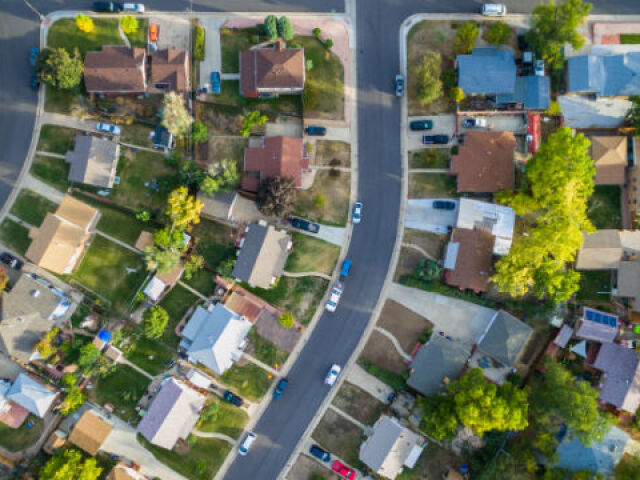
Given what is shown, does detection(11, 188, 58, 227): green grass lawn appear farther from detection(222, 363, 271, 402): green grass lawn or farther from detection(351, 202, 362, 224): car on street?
detection(351, 202, 362, 224): car on street

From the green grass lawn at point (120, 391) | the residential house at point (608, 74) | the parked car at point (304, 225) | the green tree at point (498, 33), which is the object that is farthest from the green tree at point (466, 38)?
the green grass lawn at point (120, 391)

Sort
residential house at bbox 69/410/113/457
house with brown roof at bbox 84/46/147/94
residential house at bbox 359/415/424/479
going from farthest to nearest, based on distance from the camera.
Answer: house with brown roof at bbox 84/46/147/94, residential house at bbox 69/410/113/457, residential house at bbox 359/415/424/479

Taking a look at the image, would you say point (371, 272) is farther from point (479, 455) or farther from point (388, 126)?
point (479, 455)

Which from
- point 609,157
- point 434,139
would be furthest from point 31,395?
point 609,157

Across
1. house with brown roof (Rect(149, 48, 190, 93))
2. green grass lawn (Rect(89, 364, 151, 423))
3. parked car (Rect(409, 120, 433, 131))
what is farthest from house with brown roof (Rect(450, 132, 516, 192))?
green grass lawn (Rect(89, 364, 151, 423))

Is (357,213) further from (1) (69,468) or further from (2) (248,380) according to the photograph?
(1) (69,468)

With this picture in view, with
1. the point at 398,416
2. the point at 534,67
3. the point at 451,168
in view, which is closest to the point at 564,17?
the point at 534,67
